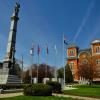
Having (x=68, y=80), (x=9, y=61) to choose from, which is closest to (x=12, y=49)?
(x=9, y=61)

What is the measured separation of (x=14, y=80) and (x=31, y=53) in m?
14.6

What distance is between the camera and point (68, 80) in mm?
80688

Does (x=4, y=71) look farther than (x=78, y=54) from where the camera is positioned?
No

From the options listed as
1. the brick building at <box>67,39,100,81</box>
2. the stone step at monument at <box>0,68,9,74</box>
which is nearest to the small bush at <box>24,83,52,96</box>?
the stone step at monument at <box>0,68,9,74</box>

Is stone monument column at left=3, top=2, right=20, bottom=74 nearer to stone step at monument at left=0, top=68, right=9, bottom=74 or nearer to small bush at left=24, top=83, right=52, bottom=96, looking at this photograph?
stone step at monument at left=0, top=68, right=9, bottom=74

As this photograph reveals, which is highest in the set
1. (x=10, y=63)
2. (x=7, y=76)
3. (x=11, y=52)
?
(x=11, y=52)

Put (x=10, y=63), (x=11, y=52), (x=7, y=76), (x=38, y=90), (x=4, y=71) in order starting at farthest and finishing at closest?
(x=11, y=52) → (x=10, y=63) → (x=4, y=71) → (x=7, y=76) → (x=38, y=90)

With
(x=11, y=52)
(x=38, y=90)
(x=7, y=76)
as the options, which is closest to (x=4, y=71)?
(x=7, y=76)

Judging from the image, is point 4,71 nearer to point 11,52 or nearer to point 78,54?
point 11,52

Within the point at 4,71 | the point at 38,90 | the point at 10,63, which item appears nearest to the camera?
the point at 38,90

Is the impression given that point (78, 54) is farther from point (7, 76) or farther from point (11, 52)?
point (7, 76)

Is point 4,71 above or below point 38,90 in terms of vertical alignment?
above

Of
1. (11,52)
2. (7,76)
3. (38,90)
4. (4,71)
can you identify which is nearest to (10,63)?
(4,71)

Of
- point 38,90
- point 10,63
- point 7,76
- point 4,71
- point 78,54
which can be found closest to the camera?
point 38,90
